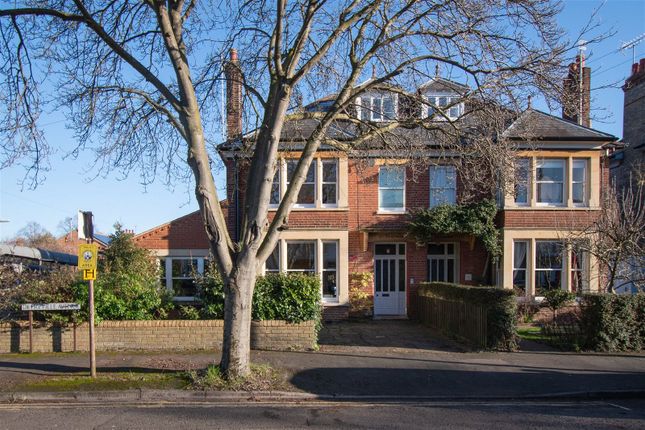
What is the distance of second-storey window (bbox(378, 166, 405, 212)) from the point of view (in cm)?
1809

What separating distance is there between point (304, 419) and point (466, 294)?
7.09 m

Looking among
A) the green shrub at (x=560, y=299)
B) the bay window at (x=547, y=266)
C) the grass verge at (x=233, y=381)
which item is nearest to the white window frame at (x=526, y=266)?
the bay window at (x=547, y=266)

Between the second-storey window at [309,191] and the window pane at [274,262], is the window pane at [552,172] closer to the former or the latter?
the second-storey window at [309,191]

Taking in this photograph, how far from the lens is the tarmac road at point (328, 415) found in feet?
22.8

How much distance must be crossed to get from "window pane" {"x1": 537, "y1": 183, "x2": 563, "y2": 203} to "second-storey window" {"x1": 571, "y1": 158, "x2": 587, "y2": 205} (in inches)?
17.2

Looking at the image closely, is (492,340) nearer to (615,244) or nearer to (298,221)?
(615,244)

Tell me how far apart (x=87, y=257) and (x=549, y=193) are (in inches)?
585

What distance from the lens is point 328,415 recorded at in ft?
24.6

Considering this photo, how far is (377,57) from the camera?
10266 mm

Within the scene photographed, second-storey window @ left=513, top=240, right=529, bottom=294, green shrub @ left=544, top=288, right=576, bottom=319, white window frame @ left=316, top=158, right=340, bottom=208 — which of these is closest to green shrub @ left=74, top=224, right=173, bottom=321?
white window frame @ left=316, top=158, right=340, bottom=208

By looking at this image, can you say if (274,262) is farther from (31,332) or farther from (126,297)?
(31,332)

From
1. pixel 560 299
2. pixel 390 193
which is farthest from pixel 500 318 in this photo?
pixel 390 193

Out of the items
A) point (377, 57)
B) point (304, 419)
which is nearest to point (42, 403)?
point (304, 419)

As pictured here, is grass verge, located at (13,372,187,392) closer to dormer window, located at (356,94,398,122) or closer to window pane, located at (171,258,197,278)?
dormer window, located at (356,94,398,122)
